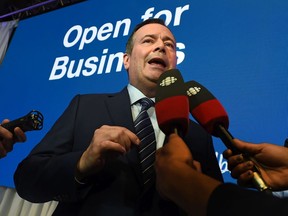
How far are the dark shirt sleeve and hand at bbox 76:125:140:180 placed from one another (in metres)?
0.25

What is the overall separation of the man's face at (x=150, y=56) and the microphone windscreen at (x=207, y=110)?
0.83 ft

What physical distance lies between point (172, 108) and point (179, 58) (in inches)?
44.7

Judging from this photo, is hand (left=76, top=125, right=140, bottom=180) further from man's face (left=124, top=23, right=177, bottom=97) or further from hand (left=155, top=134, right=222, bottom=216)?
man's face (left=124, top=23, right=177, bottom=97)

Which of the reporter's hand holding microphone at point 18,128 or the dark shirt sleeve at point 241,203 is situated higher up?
the reporter's hand holding microphone at point 18,128

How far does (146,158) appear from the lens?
88cm

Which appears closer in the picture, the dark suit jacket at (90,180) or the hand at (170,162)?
the hand at (170,162)

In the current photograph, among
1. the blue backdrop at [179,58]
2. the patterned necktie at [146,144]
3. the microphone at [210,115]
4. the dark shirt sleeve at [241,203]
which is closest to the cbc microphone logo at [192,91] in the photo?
the microphone at [210,115]

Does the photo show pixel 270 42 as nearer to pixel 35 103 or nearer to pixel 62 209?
pixel 62 209

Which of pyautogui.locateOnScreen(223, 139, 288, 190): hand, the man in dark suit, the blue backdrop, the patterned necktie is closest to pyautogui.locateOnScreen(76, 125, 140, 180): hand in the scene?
the man in dark suit

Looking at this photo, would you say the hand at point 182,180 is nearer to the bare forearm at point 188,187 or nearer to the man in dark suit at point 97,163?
the bare forearm at point 188,187

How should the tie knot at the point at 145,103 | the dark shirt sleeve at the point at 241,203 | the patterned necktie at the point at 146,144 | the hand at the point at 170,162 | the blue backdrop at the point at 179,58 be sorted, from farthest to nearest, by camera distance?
the blue backdrop at the point at 179,58 → the tie knot at the point at 145,103 → the patterned necktie at the point at 146,144 → the hand at the point at 170,162 → the dark shirt sleeve at the point at 241,203

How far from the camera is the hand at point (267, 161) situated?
781 mm

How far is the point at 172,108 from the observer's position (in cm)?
76

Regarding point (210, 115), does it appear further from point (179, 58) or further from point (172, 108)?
point (179, 58)
